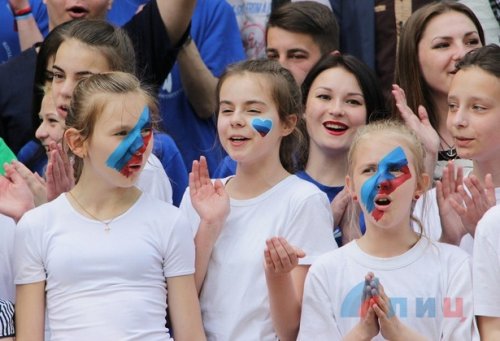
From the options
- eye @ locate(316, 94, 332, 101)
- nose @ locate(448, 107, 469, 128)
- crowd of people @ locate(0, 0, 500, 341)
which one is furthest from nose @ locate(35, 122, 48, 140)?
nose @ locate(448, 107, 469, 128)

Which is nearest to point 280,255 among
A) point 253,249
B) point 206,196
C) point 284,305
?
point 284,305

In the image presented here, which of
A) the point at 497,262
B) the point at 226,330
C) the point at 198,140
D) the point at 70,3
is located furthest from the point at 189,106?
the point at 497,262

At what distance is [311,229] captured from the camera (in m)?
5.01

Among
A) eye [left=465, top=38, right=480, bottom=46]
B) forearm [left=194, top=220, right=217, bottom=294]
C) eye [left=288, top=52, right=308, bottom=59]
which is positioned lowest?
forearm [left=194, top=220, right=217, bottom=294]

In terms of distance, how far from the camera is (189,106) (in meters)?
6.59

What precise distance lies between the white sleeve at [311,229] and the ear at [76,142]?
835 millimetres

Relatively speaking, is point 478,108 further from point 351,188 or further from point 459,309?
point 459,309

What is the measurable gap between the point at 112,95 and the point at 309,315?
1.12m

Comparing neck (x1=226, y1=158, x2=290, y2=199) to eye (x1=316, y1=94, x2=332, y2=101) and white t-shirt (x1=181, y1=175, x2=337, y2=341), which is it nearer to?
white t-shirt (x1=181, y1=175, x2=337, y2=341)

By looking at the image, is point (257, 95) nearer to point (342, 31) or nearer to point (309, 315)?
point (309, 315)

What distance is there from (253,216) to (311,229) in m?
0.24

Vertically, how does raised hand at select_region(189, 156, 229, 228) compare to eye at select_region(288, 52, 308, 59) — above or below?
below

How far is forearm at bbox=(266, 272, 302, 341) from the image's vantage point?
4758 millimetres

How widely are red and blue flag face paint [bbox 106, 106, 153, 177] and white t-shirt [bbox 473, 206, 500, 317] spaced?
1.30 meters
